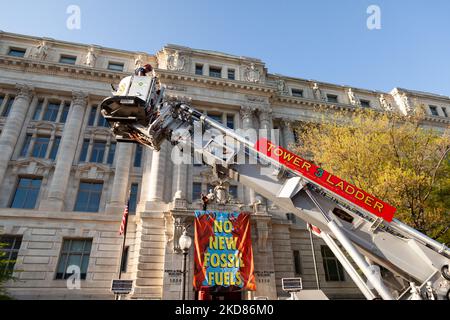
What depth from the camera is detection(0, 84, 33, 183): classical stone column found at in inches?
858

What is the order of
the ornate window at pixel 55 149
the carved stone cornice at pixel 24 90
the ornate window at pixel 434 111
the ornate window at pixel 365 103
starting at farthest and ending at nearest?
the ornate window at pixel 434 111 → the ornate window at pixel 365 103 → the carved stone cornice at pixel 24 90 → the ornate window at pixel 55 149

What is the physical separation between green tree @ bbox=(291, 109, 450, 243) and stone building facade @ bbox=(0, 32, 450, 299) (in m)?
7.77

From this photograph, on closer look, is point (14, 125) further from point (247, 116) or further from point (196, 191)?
point (247, 116)

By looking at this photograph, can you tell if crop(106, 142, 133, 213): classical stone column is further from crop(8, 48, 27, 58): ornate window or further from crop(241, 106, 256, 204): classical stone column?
crop(8, 48, 27, 58): ornate window

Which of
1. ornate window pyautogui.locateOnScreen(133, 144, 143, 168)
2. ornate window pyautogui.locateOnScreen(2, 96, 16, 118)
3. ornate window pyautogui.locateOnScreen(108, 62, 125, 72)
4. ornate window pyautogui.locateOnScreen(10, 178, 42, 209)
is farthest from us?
ornate window pyautogui.locateOnScreen(108, 62, 125, 72)

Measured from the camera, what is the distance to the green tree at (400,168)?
46.3 feet

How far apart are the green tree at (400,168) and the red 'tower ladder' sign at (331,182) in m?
8.29

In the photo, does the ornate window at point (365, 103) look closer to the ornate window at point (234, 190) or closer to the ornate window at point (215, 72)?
the ornate window at point (215, 72)

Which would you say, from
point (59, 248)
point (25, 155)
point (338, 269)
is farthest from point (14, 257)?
point (338, 269)

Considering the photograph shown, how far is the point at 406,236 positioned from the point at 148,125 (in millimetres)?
7445

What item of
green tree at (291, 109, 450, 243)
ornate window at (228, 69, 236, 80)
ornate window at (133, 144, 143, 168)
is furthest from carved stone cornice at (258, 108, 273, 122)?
ornate window at (133, 144, 143, 168)

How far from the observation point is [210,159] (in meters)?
7.81

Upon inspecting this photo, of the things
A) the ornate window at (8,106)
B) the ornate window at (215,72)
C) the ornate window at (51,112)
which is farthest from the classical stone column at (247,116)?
the ornate window at (8,106)
